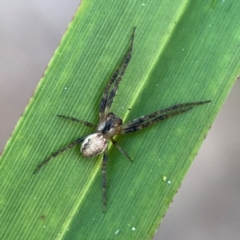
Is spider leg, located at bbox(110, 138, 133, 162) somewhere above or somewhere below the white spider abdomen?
above

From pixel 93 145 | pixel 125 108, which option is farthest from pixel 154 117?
pixel 93 145

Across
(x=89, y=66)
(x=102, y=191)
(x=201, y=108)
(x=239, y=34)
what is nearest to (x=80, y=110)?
(x=89, y=66)

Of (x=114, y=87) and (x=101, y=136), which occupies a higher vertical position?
(x=114, y=87)

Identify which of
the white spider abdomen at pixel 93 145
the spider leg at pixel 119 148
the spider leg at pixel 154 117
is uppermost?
the spider leg at pixel 154 117

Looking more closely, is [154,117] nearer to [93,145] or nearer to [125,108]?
[125,108]

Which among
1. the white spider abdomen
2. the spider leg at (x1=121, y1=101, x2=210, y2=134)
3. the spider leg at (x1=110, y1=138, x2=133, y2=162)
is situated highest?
the spider leg at (x1=121, y1=101, x2=210, y2=134)

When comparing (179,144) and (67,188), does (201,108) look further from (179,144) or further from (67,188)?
(67,188)
